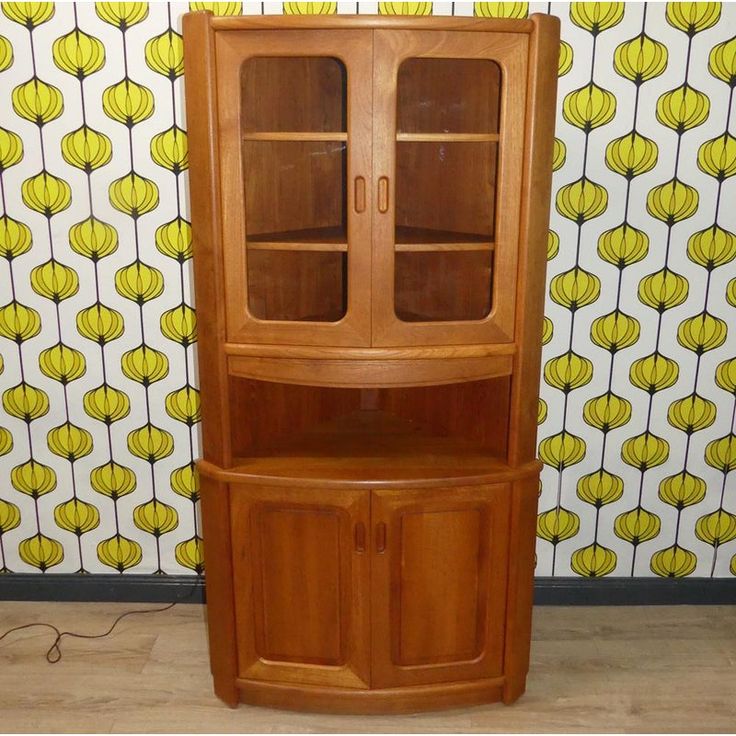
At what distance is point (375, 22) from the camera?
1.84 meters

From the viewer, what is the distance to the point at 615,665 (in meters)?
2.56

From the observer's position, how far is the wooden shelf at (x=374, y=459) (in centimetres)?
216

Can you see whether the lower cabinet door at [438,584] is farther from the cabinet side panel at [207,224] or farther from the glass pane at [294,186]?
the glass pane at [294,186]

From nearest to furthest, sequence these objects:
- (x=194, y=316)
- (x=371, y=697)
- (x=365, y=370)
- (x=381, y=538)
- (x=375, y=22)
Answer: (x=375, y=22) → (x=365, y=370) → (x=381, y=538) → (x=371, y=697) → (x=194, y=316)

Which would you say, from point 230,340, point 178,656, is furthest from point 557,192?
point 178,656

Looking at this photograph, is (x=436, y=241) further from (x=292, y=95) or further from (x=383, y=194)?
(x=292, y=95)

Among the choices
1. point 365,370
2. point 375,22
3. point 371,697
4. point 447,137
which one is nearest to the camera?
point 375,22

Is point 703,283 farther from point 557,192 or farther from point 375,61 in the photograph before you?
point 375,61

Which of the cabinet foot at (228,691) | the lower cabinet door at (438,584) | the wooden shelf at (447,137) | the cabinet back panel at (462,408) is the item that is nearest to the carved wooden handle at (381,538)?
the lower cabinet door at (438,584)

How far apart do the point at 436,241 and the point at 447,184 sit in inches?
5.8

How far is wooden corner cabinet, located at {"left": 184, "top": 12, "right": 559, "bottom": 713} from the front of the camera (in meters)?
1.93

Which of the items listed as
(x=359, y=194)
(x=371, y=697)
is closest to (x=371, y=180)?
(x=359, y=194)

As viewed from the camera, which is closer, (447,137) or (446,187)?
(447,137)

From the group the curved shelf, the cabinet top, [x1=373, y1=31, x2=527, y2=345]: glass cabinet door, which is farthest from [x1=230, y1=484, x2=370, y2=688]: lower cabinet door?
the cabinet top
